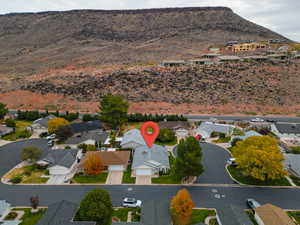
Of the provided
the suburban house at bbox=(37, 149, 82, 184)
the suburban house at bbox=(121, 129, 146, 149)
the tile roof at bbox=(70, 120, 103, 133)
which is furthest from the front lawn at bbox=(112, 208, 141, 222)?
the tile roof at bbox=(70, 120, 103, 133)

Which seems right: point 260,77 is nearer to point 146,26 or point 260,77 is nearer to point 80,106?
point 80,106

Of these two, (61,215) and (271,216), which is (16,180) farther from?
(271,216)

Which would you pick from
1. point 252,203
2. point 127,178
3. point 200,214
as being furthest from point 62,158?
point 252,203

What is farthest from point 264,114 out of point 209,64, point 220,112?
point 209,64

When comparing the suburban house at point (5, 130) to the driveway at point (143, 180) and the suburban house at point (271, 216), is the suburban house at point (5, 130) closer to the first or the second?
the driveway at point (143, 180)

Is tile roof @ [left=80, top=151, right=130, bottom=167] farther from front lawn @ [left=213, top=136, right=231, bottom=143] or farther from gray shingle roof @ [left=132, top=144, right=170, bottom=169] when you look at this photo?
front lawn @ [left=213, top=136, right=231, bottom=143]

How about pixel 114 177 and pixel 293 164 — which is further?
pixel 293 164
